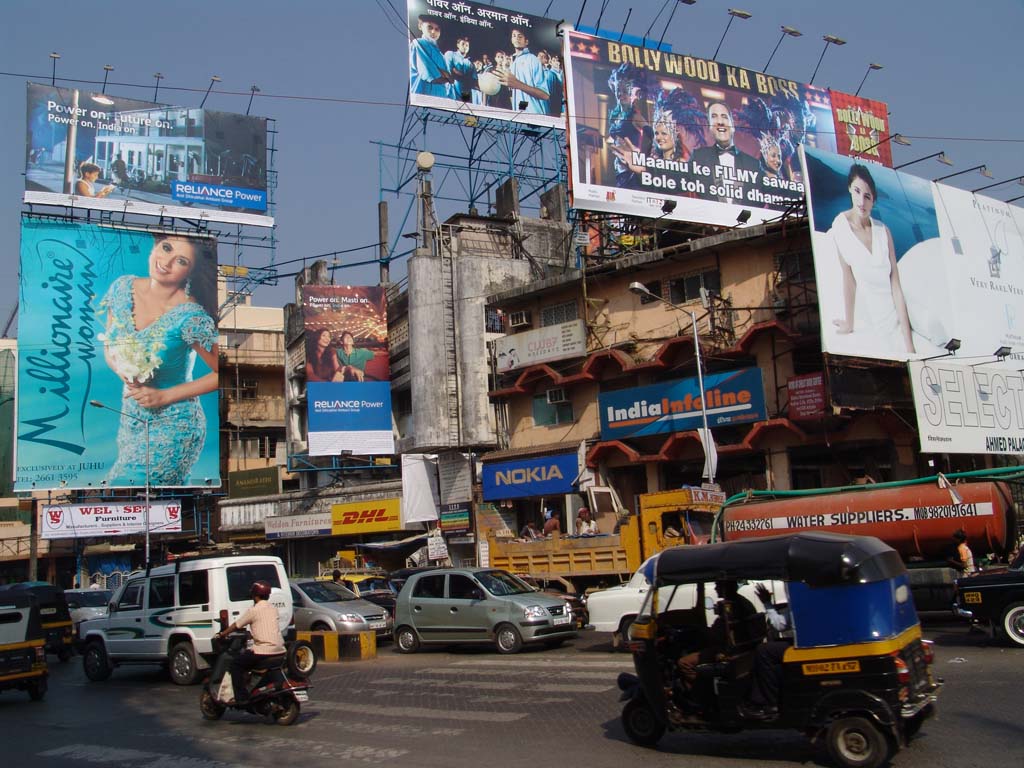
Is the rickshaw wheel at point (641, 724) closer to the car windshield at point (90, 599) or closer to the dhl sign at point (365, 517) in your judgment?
A: the car windshield at point (90, 599)

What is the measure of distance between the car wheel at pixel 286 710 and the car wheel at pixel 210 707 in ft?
2.29

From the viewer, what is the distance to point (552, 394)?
116ft

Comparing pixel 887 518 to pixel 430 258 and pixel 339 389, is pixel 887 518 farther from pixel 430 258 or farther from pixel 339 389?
pixel 339 389

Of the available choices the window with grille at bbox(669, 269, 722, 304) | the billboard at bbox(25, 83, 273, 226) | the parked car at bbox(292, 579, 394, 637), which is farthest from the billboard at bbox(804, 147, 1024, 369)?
the billboard at bbox(25, 83, 273, 226)

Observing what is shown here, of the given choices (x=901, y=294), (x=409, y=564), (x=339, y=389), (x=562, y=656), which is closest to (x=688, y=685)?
(x=562, y=656)

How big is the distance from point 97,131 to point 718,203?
103 ft

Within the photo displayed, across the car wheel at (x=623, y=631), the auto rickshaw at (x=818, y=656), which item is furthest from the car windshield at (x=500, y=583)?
the auto rickshaw at (x=818, y=656)

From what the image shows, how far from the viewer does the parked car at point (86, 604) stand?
27.3 m

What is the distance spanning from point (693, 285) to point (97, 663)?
21123 mm

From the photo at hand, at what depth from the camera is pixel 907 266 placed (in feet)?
90.0

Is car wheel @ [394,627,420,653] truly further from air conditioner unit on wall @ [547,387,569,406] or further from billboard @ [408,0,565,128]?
billboard @ [408,0,565,128]

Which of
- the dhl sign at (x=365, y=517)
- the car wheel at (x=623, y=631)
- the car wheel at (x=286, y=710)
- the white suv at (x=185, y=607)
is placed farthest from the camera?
the dhl sign at (x=365, y=517)

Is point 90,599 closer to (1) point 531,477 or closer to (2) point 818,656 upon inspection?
(1) point 531,477

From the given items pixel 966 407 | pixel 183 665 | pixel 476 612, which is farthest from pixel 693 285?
pixel 183 665
